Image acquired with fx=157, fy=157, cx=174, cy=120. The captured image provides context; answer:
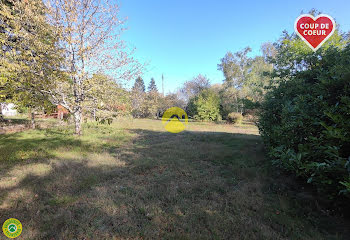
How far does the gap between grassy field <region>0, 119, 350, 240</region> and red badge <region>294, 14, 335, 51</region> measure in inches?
160

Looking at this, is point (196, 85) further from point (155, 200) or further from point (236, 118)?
point (155, 200)

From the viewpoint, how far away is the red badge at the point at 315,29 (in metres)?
4.76

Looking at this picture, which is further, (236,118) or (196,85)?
(196,85)

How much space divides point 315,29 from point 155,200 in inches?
264

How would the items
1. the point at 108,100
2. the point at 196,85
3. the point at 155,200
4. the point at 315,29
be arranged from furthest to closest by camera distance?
the point at 196,85
the point at 108,100
the point at 315,29
the point at 155,200

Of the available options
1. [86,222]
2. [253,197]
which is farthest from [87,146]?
[253,197]

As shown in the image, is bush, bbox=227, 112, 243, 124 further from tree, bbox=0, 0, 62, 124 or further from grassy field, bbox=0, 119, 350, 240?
tree, bbox=0, 0, 62, 124

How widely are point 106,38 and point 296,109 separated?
296 inches

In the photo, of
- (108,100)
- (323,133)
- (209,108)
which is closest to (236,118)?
(209,108)

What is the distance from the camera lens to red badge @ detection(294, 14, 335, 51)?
4.76 meters

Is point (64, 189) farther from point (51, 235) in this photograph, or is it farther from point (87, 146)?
point (87, 146)

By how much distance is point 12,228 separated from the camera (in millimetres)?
2346

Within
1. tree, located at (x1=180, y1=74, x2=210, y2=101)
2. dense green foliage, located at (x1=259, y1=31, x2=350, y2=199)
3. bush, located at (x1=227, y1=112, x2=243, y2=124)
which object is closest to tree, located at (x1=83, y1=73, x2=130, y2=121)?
dense green foliage, located at (x1=259, y1=31, x2=350, y2=199)

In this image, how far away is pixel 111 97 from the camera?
23.3 ft
